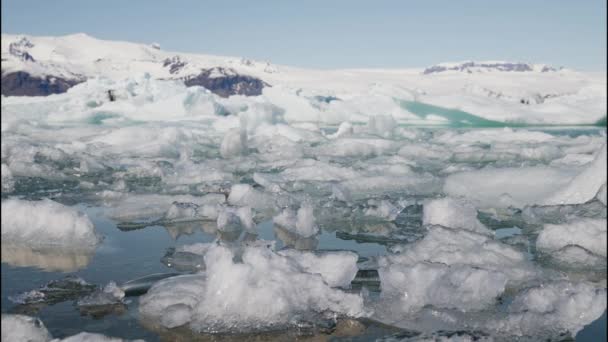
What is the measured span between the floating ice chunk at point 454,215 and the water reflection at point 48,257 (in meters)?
2.60

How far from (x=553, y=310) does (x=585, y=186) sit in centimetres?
276

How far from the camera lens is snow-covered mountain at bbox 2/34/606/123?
21562 millimetres

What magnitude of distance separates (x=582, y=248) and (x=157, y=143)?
28.3 ft

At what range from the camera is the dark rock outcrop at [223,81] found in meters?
120

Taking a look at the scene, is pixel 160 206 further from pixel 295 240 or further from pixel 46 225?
pixel 295 240

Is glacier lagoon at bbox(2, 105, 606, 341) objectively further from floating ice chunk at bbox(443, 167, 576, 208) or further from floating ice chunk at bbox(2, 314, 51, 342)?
floating ice chunk at bbox(2, 314, 51, 342)

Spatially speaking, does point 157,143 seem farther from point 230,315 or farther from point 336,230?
point 230,315

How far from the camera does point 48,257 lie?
312 centimetres

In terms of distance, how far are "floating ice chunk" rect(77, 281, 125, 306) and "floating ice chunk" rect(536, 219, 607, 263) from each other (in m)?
2.74

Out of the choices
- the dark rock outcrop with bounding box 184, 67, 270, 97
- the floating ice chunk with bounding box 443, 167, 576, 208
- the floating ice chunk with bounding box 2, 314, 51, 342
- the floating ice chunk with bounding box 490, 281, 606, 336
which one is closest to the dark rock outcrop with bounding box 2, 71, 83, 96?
the dark rock outcrop with bounding box 184, 67, 270, 97

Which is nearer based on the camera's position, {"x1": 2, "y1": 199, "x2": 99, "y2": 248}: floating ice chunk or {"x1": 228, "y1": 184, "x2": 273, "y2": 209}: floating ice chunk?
{"x1": 2, "y1": 199, "x2": 99, "y2": 248}: floating ice chunk

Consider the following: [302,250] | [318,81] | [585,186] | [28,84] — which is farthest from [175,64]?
[302,250]

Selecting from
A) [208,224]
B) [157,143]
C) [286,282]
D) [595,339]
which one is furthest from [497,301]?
[157,143]

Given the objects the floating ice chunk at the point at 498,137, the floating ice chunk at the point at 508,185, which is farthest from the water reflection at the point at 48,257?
the floating ice chunk at the point at 498,137
